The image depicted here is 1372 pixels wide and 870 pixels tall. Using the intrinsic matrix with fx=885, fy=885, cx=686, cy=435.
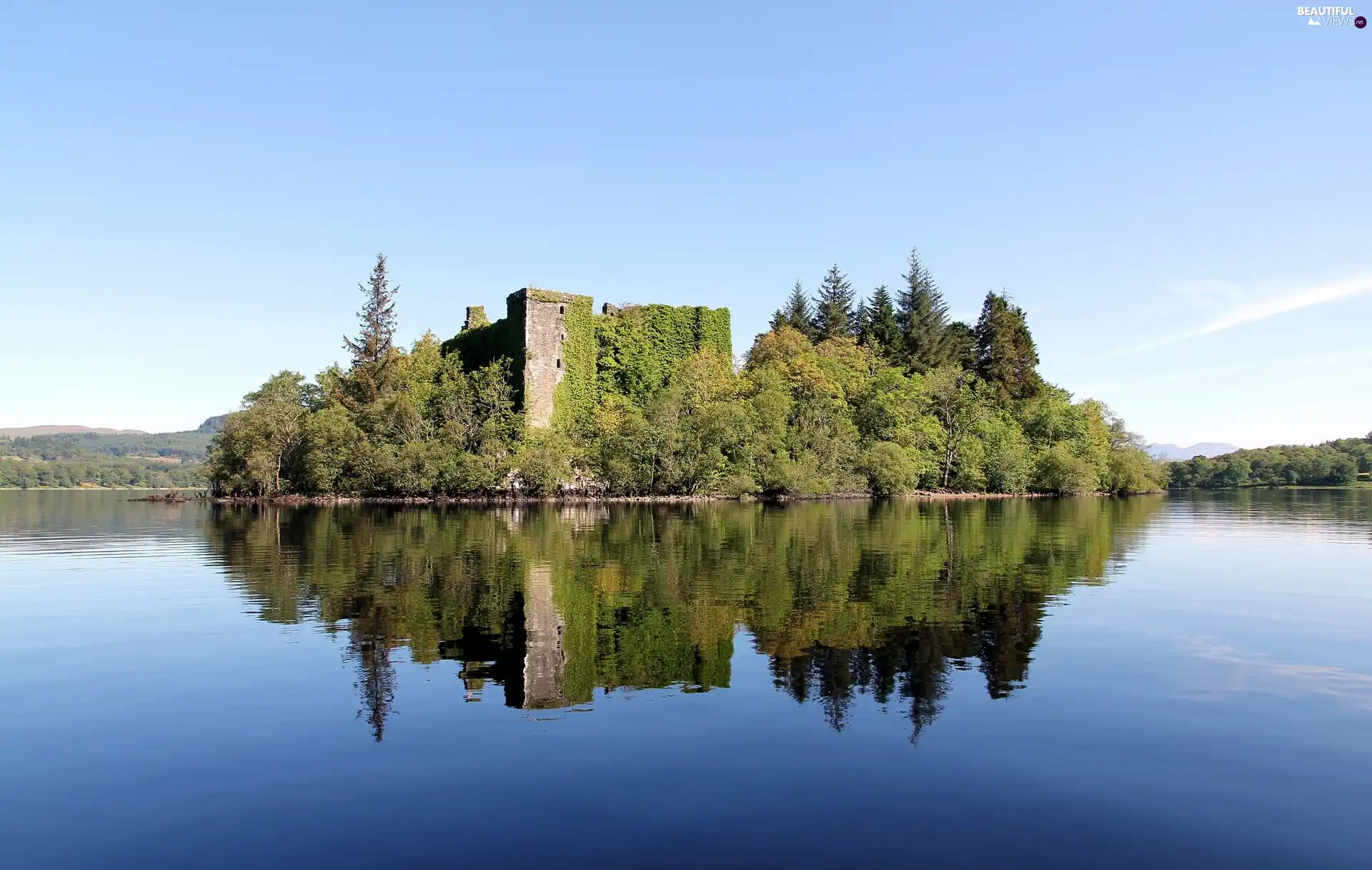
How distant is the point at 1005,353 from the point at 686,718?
79265 mm

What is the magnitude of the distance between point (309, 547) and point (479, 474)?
27.0 m

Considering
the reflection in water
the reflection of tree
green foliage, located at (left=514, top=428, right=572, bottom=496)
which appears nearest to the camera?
the reflection of tree

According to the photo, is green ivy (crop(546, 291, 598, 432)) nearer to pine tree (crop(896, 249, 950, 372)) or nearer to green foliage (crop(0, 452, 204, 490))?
pine tree (crop(896, 249, 950, 372))

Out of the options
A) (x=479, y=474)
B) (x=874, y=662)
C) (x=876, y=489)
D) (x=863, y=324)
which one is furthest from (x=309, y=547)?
(x=863, y=324)

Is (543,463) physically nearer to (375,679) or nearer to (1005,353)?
(375,679)

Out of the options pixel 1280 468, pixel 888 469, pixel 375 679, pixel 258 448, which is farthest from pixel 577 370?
pixel 1280 468

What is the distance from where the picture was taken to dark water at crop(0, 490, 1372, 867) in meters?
5.71

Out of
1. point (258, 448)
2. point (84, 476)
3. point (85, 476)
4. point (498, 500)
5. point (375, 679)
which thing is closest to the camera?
point (375, 679)

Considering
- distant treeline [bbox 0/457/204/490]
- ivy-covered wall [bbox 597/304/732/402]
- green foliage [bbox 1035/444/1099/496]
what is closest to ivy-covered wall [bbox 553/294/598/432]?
ivy-covered wall [bbox 597/304/732/402]

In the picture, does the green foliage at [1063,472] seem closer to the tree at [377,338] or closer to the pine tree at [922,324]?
the pine tree at [922,324]

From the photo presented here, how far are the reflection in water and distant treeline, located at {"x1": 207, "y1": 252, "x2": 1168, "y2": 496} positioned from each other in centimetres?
2120

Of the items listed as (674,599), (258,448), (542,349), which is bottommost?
(674,599)

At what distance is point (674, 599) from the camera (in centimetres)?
1455

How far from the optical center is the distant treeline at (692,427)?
173 ft
